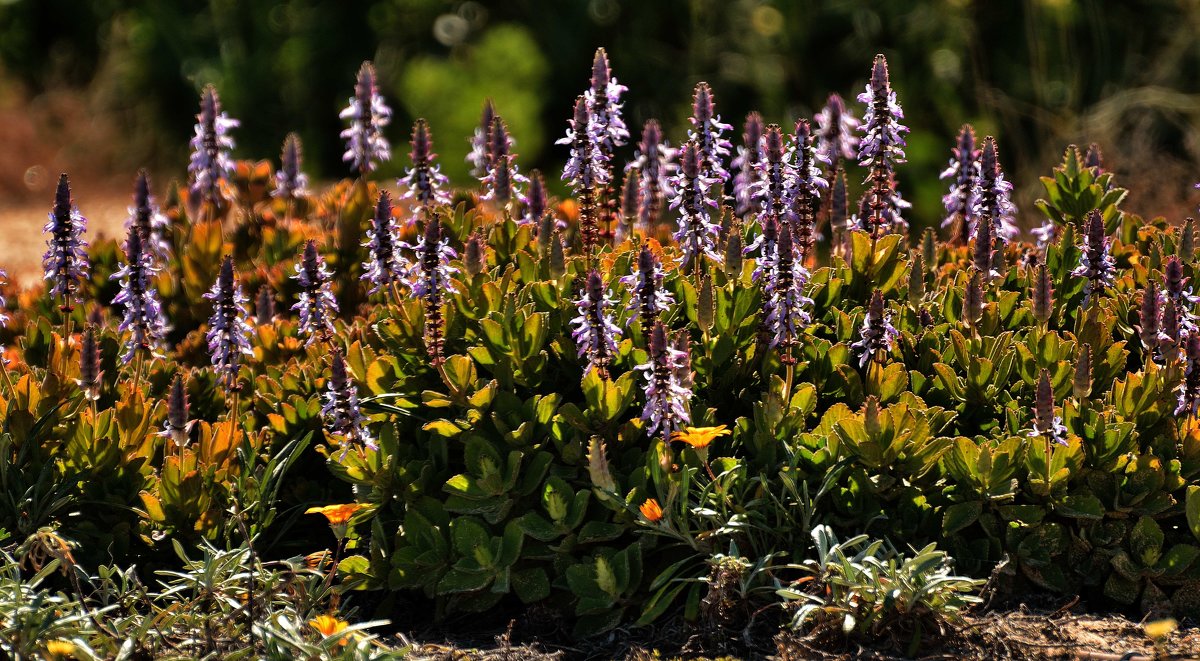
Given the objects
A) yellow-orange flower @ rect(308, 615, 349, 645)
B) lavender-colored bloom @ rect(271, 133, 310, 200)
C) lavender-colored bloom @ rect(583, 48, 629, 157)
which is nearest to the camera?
yellow-orange flower @ rect(308, 615, 349, 645)

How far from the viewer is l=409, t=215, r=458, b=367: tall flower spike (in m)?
3.76

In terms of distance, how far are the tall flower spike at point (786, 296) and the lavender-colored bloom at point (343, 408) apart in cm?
111

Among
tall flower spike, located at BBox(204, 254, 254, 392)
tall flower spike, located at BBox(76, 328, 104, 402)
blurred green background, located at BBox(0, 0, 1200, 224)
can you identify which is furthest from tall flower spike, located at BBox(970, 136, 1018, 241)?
blurred green background, located at BBox(0, 0, 1200, 224)

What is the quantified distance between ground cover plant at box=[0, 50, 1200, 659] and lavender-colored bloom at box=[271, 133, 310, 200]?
1.40 meters

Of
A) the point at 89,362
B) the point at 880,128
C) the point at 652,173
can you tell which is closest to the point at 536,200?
the point at 652,173

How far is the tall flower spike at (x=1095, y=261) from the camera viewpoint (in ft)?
12.7

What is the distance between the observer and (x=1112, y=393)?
3703 millimetres

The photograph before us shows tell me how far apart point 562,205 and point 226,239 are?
1.42 m

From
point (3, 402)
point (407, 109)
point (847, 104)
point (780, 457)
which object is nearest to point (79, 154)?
point (407, 109)

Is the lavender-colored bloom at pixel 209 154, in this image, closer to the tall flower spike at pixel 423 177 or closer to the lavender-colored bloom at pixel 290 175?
the lavender-colored bloom at pixel 290 175

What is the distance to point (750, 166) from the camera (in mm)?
4336

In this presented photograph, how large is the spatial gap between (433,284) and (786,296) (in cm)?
93

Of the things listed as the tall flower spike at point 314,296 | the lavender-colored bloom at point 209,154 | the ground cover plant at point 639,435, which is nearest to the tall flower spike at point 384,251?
the ground cover plant at point 639,435

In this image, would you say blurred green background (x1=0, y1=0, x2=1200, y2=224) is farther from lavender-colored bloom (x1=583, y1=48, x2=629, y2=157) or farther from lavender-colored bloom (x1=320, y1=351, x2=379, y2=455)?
lavender-colored bloom (x1=320, y1=351, x2=379, y2=455)
